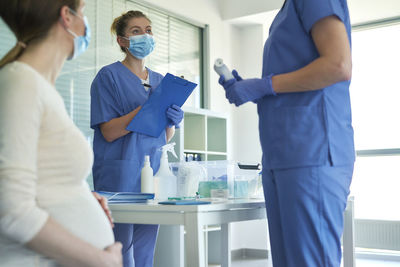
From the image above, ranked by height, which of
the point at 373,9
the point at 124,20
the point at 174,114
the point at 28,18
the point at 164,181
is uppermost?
the point at 373,9

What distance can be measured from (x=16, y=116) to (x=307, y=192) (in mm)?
806

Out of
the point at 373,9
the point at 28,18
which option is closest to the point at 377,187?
the point at 373,9

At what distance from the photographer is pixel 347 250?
204 cm

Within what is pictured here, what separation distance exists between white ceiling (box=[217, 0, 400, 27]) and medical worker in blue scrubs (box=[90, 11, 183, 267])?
111 inches

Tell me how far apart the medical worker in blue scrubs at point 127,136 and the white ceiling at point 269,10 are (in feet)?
9.21

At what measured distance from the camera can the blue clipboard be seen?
72.9 inches

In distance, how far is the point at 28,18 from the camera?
3.10 ft

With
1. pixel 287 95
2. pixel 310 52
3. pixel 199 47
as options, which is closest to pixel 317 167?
pixel 287 95

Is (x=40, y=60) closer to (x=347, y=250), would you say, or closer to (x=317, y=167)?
(x=317, y=167)

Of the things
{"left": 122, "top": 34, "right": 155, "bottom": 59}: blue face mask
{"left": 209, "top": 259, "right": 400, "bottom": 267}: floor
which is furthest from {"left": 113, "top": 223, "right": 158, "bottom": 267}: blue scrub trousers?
{"left": 209, "top": 259, "right": 400, "bottom": 267}: floor

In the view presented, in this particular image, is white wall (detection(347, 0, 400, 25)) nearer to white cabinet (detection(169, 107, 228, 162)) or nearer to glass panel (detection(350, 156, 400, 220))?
glass panel (detection(350, 156, 400, 220))

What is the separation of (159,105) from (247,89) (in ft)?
1.68

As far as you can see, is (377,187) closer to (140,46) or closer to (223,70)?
(140,46)

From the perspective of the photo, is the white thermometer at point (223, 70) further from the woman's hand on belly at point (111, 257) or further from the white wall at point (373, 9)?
the white wall at point (373, 9)
